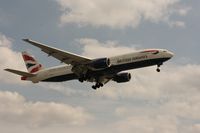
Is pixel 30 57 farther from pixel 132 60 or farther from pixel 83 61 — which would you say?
pixel 132 60

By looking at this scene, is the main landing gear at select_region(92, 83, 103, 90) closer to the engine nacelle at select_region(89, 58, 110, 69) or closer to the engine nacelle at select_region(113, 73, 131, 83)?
the engine nacelle at select_region(113, 73, 131, 83)

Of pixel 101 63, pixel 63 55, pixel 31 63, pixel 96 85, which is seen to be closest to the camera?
pixel 101 63

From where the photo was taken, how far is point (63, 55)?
70.0m

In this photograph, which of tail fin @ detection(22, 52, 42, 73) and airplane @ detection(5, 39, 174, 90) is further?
tail fin @ detection(22, 52, 42, 73)

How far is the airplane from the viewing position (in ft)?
225

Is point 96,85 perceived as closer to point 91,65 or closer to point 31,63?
point 91,65

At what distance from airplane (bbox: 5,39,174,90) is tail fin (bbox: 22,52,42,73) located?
212 inches

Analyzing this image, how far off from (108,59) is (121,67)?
7.97 feet

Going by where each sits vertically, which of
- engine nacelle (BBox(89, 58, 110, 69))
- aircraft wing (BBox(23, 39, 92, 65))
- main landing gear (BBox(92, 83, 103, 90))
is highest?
aircraft wing (BBox(23, 39, 92, 65))

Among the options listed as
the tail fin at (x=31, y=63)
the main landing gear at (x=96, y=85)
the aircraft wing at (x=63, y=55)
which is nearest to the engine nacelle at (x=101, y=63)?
the aircraft wing at (x=63, y=55)

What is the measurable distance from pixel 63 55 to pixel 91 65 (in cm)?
471

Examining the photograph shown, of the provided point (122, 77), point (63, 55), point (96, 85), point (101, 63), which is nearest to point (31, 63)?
point (96, 85)

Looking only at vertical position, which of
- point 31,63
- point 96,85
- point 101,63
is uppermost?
point 31,63

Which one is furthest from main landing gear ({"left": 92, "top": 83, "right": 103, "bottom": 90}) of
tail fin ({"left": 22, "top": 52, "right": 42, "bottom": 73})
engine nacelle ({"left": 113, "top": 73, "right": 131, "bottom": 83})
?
tail fin ({"left": 22, "top": 52, "right": 42, "bottom": 73})
